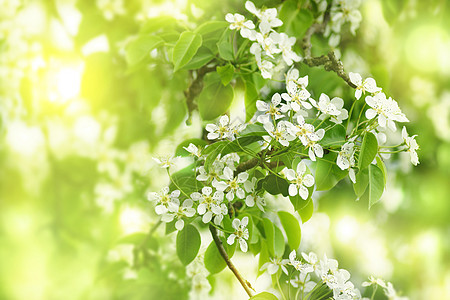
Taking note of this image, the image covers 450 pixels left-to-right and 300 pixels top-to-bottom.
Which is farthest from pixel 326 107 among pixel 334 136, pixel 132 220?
pixel 132 220

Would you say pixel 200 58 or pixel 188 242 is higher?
pixel 200 58

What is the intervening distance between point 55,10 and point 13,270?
0.56 meters

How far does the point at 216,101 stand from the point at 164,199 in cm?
15

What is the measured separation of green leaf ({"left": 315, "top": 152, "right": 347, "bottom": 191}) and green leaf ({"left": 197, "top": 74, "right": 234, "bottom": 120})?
0.14 metres

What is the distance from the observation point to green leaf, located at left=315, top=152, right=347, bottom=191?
1.07 ft

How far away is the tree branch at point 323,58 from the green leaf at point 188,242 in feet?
0.61

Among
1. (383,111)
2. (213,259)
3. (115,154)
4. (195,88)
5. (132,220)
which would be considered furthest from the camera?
(115,154)

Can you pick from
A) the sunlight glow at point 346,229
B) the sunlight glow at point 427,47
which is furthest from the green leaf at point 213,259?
the sunlight glow at point 427,47

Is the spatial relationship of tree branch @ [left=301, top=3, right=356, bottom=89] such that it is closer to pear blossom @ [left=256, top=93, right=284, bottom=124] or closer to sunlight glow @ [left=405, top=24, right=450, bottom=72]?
pear blossom @ [left=256, top=93, right=284, bottom=124]

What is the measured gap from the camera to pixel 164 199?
32cm

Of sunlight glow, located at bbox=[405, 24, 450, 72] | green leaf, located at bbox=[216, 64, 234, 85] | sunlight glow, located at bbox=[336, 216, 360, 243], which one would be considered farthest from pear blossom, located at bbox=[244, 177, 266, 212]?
sunlight glow, located at bbox=[405, 24, 450, 72]

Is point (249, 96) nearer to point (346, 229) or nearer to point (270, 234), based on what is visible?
point (270, 234)

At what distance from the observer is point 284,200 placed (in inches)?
24.1

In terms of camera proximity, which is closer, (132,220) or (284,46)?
(284,46)
